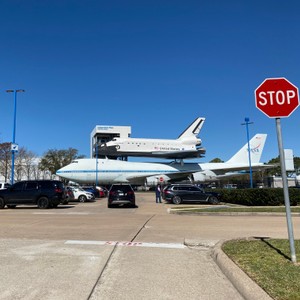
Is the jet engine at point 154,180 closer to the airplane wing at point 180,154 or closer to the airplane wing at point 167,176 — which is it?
the airplane wing at point 167,176

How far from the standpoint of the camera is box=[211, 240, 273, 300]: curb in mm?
4688

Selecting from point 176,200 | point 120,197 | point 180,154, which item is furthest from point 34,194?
point 180,154

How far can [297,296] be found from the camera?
4.47 metres

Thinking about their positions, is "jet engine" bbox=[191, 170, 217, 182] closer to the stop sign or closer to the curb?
the curb

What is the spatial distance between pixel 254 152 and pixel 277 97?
65411 millimetres

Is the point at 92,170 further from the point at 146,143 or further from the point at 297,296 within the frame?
the point at 297,296

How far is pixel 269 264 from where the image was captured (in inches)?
246

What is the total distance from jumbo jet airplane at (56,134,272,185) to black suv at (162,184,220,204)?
3027 cm

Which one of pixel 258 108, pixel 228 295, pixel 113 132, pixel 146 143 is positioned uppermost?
pixel 113 132

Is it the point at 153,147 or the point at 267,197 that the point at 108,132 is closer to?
the point at 153,147

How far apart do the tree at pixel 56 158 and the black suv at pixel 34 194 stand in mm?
84900

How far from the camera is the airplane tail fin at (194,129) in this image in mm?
96394

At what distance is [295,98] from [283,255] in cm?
304

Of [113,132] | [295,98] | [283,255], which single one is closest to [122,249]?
[283,255]
